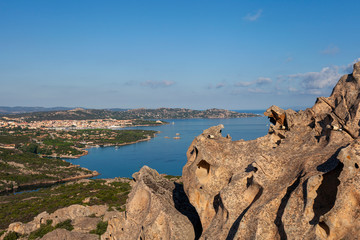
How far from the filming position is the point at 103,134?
588 feet

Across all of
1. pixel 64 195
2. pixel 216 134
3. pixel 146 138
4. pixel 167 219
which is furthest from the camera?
pixel 146 138

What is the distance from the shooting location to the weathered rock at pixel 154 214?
11188 millimetres

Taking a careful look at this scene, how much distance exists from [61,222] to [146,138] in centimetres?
14161

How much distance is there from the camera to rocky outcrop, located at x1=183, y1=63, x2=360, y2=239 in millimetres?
7129

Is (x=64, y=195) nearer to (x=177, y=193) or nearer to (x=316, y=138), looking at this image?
(x=177, y=193)

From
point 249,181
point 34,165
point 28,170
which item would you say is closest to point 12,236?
point 249,181

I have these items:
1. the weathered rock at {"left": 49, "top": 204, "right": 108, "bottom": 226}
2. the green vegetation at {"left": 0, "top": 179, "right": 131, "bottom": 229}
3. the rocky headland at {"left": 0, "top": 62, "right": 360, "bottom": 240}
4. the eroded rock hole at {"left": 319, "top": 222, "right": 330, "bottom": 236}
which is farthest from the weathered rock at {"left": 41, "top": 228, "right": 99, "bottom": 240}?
the green vegetation at {"left": 0, "top": 179, "right": 131, "bottom": 229}

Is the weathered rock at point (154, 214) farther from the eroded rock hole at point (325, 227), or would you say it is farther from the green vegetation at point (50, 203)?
the green vegetation at point (50, 203)

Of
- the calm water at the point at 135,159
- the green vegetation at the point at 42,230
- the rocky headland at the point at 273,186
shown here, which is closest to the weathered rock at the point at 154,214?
the rocky headland at the point at 273,186

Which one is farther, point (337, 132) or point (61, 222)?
point (61, 222)

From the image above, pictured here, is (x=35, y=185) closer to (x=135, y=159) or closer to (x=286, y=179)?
(x=135, y=159)

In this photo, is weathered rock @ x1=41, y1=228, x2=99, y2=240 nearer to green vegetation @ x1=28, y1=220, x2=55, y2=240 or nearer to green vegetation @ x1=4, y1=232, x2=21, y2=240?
green vegetation @ x1=28, y1=220, x2=55, y2=240

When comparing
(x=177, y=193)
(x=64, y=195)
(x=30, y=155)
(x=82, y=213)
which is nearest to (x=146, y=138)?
(x=30, y=155)

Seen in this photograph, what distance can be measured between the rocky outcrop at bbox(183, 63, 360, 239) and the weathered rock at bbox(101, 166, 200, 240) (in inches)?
46.4
